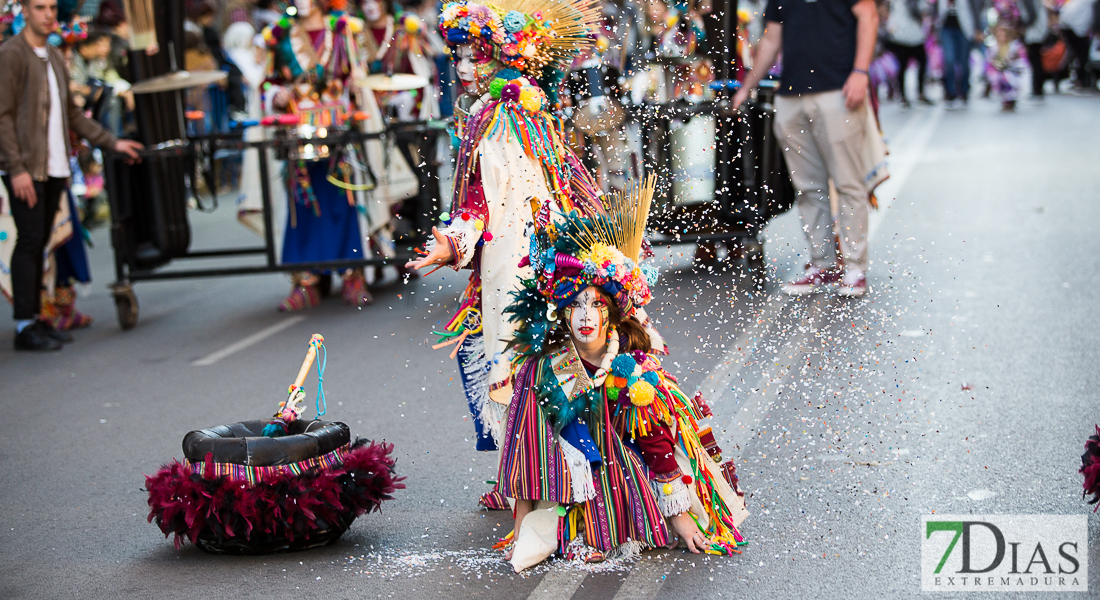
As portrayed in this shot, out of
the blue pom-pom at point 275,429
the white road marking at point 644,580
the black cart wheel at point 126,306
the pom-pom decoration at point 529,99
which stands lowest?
the black cart wheel at point 126,306

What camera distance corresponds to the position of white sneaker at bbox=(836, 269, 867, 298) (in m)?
7.63

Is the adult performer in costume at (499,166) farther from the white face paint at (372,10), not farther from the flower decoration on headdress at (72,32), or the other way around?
the flower decoration on headdress at (72,32)

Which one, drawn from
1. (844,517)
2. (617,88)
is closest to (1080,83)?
(617,88)

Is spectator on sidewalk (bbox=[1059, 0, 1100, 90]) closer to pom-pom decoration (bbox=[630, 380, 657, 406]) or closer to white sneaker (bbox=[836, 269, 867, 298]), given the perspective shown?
white sneaker (bbox=[836, 269, 867, 298])

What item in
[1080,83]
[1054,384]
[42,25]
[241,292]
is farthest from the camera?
[1080,83]

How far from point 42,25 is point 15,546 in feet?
13.8

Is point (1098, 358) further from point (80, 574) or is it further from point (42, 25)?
point (42, 25)

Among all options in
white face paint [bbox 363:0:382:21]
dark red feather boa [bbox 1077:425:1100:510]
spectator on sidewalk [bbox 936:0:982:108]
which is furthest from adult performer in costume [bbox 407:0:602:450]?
spectator on sidewalk [bbox 936:0:982:108]

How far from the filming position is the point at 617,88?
368 inches

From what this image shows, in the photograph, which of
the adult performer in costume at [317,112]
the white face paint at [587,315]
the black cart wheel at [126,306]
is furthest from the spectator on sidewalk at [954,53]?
the white face paint at [587,315]

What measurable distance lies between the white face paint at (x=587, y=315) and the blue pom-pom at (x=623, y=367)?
0.36 ft

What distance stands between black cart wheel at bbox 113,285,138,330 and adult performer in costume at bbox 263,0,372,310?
40.5 inches

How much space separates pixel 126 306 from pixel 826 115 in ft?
15.9

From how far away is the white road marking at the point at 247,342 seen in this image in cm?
773
